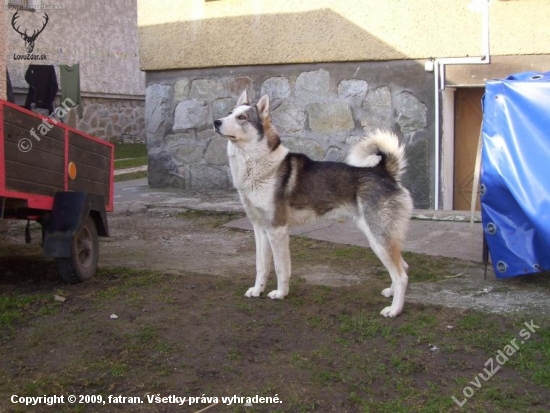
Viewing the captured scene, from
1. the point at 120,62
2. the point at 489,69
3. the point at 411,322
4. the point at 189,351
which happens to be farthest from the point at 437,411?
the point at 120,62

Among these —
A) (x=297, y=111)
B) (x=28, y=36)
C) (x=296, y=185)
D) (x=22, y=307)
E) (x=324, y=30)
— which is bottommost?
(x=22, y=307)

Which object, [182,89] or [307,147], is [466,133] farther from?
[182,89]

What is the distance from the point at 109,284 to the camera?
561cm

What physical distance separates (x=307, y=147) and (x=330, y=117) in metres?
0.58

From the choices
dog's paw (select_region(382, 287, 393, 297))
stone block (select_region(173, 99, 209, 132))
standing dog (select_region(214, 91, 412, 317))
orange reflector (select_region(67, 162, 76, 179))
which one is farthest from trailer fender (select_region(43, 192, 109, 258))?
stone block (select_region(173, 99, 209, 132))

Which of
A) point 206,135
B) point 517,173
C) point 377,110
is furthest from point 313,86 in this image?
point 517,173

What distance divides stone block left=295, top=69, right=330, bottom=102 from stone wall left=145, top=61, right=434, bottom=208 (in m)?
0.01

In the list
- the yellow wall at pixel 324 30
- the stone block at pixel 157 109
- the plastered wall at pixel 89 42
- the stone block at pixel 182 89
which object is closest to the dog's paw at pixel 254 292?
the yellow wall at pixel 324 30

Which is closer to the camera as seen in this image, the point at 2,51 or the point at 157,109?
the point at 2,51

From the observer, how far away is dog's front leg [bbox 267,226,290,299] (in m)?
5.09

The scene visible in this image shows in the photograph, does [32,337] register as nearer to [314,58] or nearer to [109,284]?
[109,284]

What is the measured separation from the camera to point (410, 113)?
29.5 ft

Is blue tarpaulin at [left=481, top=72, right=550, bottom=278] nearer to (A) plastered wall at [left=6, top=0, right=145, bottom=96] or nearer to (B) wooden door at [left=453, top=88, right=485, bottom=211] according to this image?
(B) wooden door at [left=453, top=88, right=485, bottom=211]

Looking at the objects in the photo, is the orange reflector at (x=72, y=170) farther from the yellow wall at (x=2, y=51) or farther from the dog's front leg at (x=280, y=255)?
the yellow wall at (x=2, y=51)
